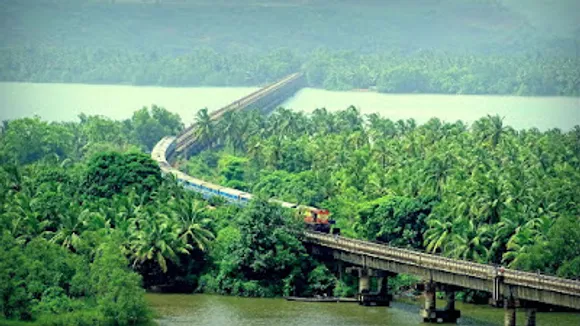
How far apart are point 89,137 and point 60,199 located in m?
44.5

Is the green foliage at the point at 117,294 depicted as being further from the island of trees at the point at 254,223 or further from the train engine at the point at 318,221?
the train engine at the point at 318,221

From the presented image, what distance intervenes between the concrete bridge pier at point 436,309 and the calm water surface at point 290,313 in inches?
16.9

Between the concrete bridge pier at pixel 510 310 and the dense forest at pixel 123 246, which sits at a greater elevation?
the dense forest at pixel 123 246

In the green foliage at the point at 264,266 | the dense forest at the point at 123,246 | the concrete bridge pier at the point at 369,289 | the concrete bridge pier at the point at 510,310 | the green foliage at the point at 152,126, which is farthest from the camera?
the green foliage at the point at 152,126

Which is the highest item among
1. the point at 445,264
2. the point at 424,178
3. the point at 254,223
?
the point at 424,178

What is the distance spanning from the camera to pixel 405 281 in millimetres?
74938

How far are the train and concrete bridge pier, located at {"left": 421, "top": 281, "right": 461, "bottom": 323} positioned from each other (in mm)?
11115

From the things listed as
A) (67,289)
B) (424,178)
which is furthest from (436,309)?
(424,178)

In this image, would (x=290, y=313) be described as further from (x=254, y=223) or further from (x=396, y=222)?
(x=396, y=222)

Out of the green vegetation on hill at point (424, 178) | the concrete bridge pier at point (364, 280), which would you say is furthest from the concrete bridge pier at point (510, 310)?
the concrete bridge pier at point (364, 280)

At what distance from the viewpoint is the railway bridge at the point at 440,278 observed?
206 ft

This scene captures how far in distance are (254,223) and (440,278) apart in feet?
33.7

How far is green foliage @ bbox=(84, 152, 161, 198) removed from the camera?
83.6 metres

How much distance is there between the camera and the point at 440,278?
67812 mm
